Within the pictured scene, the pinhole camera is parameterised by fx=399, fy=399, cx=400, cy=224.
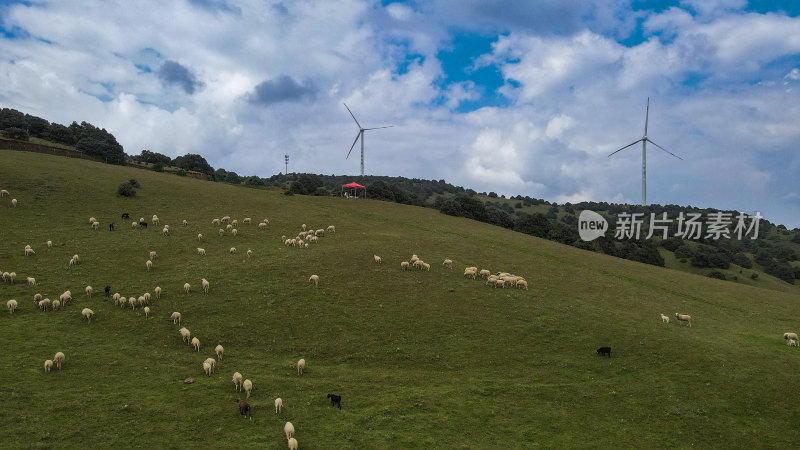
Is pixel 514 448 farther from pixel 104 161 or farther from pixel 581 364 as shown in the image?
pixel 104 161

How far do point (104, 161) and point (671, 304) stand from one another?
4133 inches

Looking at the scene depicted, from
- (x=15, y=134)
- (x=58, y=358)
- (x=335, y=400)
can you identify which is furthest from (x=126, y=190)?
(x=335, y=400)

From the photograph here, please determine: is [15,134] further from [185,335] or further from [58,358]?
[185,335]

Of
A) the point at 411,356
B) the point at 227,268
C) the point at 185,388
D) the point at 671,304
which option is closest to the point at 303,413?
the point at 185,388

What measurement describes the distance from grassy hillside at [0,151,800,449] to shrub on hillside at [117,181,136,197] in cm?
1103

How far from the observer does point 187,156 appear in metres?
122

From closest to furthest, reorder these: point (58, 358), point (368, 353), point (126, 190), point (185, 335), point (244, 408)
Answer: point (244, 408) < point (58, 358) < point (185, 335) < point (368, 353) < point (126, 190)

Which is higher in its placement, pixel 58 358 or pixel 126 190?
pixel 126 190

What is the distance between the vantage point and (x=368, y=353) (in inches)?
992

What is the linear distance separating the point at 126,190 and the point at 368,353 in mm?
54328

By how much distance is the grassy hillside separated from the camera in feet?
58.0

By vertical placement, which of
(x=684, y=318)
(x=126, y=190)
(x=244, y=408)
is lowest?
(x=244, y=408)

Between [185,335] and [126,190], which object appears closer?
[185,335]

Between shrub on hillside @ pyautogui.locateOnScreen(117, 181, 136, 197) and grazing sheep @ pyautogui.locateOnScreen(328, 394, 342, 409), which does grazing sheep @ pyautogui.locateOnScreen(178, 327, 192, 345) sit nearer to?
grazing sheep @ pyautogui.locateOnScreen(328, 394, 342, 409)
